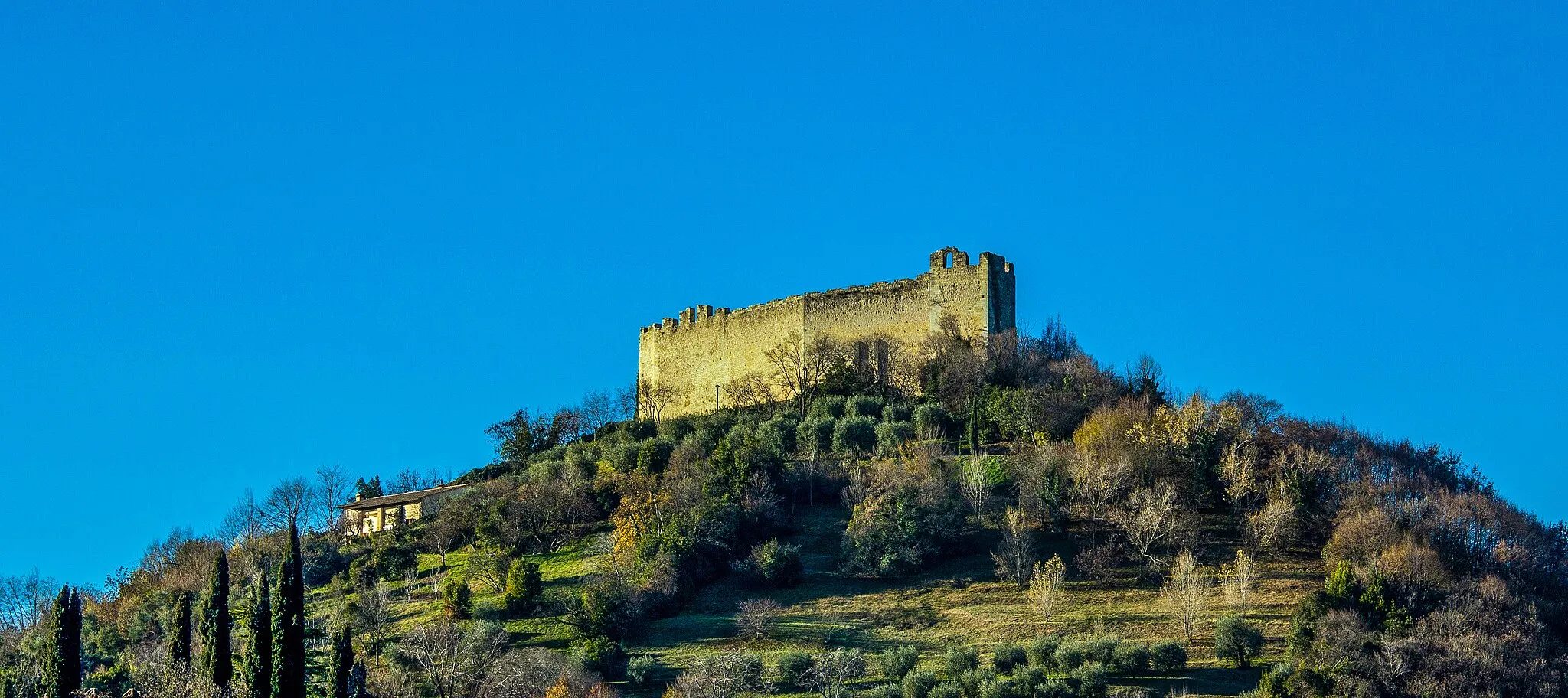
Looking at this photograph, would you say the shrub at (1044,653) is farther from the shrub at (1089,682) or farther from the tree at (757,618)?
the tree at (757,618)

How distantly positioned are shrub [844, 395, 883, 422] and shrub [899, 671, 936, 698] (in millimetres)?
24611

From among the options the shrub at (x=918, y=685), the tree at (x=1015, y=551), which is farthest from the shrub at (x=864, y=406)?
the shrub at (x=918, y=685)

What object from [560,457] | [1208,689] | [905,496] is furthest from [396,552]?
[1208,689]

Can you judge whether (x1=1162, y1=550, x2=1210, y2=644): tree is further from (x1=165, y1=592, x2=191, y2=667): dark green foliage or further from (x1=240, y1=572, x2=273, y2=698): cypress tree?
(x1=165, y1=592, x2=191, y2=667): dark green foliage

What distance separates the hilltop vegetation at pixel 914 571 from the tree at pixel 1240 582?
127 millimetres

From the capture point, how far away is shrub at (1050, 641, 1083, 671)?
44.1 meters

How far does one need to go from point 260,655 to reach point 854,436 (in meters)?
29.2

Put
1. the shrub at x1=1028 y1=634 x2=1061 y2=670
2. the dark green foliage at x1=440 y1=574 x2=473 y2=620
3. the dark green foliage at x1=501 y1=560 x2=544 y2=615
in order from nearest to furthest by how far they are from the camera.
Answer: the shrub at x1=1028 y1=634 x2=1061 y2=670 → the dark green foliage at x1=440 y1=574 x2=473 y2=620 → the dark green foliage at x1=501 y1=560 x2=544 y2=615

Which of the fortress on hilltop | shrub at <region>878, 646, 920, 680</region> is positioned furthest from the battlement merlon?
shrub at <region>878, 646, 920, 680</region>

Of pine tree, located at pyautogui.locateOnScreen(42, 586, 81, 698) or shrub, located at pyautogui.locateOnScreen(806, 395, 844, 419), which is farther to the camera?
shrub, located at pyautogui.locateOnScreen(806, 395, 844, 419)

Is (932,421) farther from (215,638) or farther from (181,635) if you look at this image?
(215,638)

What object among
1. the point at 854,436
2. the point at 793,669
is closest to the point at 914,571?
the point at 793,669

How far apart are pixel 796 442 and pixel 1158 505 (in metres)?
16.1

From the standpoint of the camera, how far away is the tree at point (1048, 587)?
49344 millimetres
